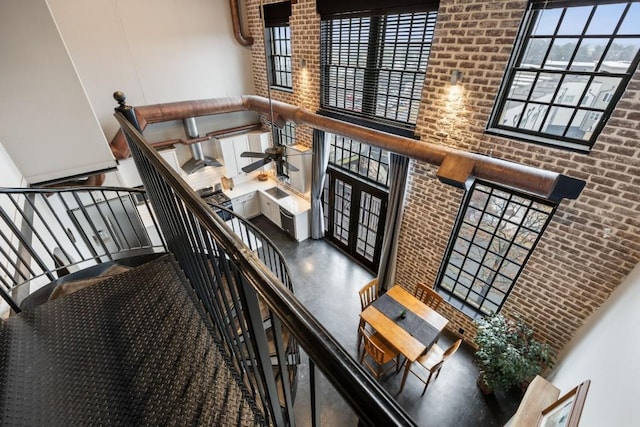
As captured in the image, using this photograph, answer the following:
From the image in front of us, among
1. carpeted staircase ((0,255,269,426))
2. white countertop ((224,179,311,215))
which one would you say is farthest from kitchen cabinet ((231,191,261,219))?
carpeted staircase ((0,255,269,426))

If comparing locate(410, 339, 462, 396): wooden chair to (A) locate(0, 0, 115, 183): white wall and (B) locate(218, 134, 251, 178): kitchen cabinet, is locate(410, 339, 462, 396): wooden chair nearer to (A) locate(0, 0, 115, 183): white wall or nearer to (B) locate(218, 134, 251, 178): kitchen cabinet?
(A) locate(0, 0, 115, 183): white wall

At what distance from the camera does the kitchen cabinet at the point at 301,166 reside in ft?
18.3

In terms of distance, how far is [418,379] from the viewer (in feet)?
12.4

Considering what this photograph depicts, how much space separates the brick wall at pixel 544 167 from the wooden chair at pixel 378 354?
1277 millimetres

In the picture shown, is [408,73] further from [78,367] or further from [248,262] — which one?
[78,367]

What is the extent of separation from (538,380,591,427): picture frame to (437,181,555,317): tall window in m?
1.52

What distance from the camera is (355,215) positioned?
527 centimetres

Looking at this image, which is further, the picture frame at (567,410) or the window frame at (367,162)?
the window frame at (367,162)

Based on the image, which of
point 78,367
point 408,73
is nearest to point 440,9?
point 408,73

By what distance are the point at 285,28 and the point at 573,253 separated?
5.57 meters

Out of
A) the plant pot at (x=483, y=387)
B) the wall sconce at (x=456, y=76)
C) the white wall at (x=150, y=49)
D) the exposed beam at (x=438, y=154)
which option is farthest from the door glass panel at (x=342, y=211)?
the white wall at (x=150, y=49)

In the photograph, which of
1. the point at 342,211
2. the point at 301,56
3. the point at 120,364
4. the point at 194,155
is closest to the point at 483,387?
the point at 342,211

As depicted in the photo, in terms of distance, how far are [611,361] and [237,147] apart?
627cm

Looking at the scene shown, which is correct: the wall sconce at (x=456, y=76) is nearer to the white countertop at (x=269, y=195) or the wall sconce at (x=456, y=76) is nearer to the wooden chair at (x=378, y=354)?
the wooden chair at (x=378, y=354)
